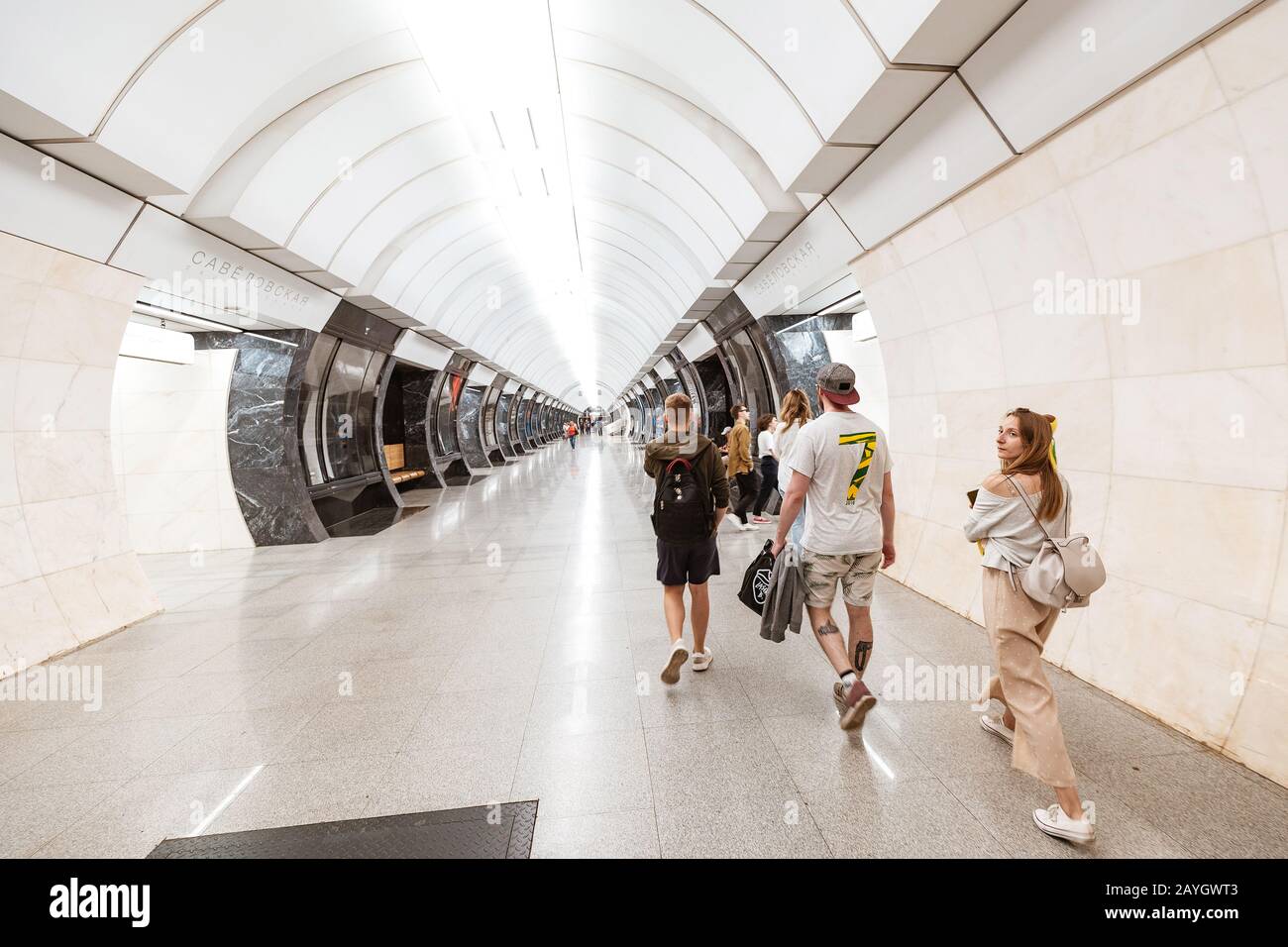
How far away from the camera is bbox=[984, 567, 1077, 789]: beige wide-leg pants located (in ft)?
8.03

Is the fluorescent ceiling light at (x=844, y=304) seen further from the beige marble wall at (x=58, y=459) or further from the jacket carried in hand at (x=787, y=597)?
the beige marble wall at (x=58, y=459)

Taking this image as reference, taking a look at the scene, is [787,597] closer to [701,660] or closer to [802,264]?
[701,660]

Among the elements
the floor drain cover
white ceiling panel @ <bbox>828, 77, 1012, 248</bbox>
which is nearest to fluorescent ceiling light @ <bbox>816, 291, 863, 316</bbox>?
white ceiling panel @ <bbox>828, 77, 1012, 248</bbox>

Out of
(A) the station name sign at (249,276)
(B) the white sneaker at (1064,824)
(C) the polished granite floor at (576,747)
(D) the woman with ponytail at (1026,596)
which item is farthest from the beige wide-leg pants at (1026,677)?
(A) the station name sign at (249,276)

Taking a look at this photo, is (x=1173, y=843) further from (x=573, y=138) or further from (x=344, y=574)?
(x=573, y=138)

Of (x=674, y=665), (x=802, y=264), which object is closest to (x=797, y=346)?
(x=802, y=264)

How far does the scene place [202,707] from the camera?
401cm

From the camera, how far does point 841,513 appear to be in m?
3.38

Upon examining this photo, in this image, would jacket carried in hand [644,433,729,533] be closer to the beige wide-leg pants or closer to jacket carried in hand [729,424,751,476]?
the beige wide-leg pants

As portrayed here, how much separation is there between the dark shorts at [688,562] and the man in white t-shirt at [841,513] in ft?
2.07

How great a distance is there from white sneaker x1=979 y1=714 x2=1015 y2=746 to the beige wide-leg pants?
0.53 metres

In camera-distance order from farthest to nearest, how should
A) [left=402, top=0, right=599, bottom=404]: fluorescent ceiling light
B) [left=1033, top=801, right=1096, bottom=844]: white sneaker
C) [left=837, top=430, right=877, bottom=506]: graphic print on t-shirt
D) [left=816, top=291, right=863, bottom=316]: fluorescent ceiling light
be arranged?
[left=816, top=291, right=863, bottom=316]: fluorescent ceiling light → [left=402, top=0, right=599, bottom=404]: fluorescent ceiling light → [left=837, top=430, right=877, bottom=506]: graphic print on t-shirt → [left=1033, top=801, right=1096, bottom=844]: white sneaker

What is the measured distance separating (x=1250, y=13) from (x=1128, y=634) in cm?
305
